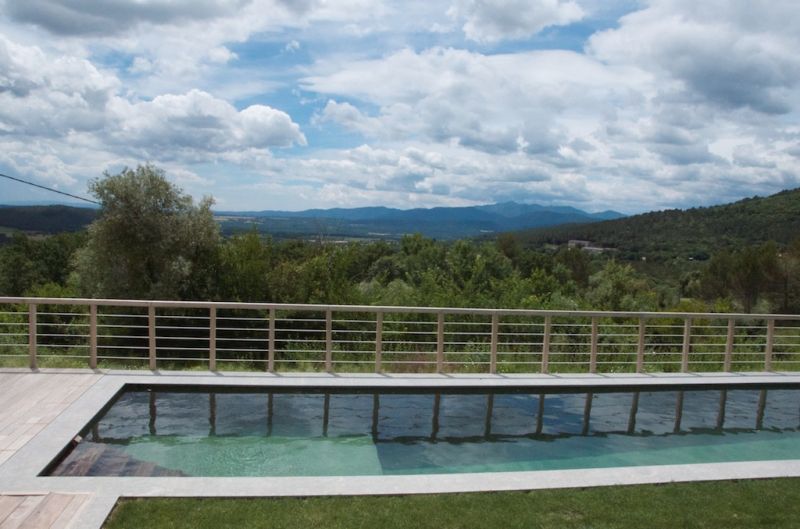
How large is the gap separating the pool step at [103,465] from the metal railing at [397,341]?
1.51 meters

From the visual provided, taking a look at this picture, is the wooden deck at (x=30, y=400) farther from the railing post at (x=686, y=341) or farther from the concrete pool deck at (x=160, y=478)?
the railing post at (x=686, y=341)

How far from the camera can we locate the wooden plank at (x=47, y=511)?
3.85m

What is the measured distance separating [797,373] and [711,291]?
27.2 meters

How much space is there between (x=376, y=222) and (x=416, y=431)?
6822 centimetres

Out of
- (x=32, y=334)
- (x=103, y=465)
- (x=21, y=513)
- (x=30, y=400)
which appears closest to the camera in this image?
(x=21, y=513)

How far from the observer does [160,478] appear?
464cm

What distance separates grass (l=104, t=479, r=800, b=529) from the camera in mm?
4043

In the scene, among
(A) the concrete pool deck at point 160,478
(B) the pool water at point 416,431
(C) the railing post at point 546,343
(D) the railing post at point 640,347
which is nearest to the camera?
(A) the concrete pool deck at point 160,478

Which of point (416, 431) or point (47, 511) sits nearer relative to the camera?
point (47, 511)

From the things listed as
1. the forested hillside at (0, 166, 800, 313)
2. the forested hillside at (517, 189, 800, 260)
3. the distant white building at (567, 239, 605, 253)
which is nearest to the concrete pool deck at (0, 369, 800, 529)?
the forested hillside at (0, 166, 800, 313)

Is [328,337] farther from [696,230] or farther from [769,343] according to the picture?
[696,230]

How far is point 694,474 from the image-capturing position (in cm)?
519

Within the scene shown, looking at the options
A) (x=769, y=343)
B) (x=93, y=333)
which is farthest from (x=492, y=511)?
(x=769, y=343)

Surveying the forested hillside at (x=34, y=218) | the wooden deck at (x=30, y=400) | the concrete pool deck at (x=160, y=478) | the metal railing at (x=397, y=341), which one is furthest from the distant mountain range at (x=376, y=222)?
the forested hillside at (x=34, y=218)
